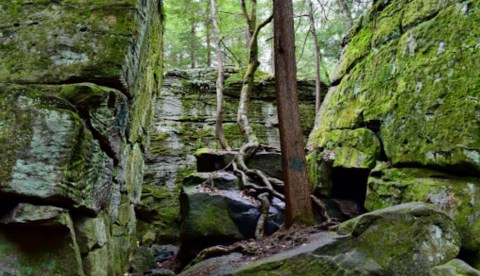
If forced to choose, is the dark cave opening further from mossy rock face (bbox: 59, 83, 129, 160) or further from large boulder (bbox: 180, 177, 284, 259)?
mossy rock face (bbox: 59, 83, 129, 160)

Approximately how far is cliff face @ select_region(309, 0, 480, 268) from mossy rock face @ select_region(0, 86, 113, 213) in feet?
14.9

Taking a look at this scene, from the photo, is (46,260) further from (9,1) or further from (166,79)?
(166,79)

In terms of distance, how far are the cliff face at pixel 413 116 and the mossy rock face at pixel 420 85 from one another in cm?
2

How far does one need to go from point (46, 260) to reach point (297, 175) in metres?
4.05

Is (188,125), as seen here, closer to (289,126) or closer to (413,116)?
(289,126)

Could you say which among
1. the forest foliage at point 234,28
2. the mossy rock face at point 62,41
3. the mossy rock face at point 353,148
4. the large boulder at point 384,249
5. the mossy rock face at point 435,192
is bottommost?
the large boulder at point 384,249

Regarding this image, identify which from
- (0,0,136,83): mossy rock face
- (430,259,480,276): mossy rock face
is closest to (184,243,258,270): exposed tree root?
(430,259,480,276): mossy rock face

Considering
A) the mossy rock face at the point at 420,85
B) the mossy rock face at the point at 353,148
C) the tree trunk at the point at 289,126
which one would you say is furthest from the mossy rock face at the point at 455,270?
the mossy rock face at the point at 353,148

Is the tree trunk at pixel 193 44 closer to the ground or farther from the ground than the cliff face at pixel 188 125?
farther from the ground

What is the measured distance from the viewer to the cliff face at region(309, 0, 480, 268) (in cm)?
477

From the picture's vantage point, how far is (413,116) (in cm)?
589

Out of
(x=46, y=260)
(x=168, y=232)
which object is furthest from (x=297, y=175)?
(x=168, y=232)

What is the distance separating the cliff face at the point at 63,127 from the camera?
2859mm

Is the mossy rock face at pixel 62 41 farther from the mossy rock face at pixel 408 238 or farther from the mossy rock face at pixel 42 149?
the mossy rock face at pixel 408 238
